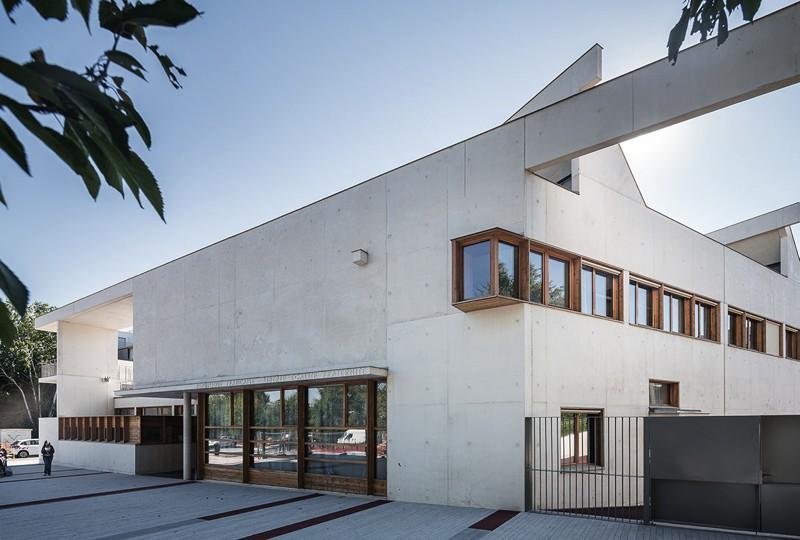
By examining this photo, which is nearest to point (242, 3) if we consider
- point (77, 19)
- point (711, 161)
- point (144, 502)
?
point (77, 19)

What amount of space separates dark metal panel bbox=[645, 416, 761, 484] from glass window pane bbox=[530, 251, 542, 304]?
11.0ft

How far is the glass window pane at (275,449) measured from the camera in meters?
16.8

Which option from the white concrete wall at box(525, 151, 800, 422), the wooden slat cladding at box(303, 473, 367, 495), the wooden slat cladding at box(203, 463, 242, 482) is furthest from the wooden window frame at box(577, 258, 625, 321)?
the wooden slat cladding at box(203, 463, 242, 482)

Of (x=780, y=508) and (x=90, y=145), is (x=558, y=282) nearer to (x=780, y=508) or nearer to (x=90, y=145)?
(x=780, y=508)

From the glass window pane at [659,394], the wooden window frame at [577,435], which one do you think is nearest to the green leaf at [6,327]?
the wooden window frame at [577,435]

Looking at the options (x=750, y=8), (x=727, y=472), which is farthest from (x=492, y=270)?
(x=750, y=8)

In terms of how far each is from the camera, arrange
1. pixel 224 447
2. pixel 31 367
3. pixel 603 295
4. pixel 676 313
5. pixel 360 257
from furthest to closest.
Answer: pixel 31 367, pixel 224 447, pixel 676 313, pixel 360 257, pixel 603 295

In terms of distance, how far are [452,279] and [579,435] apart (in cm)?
416

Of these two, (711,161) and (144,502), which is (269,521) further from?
(711,161)

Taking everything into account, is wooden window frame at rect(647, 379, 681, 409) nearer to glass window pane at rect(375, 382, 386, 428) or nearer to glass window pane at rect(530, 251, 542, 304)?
glass window pane at rect(530, 251, 542, 304)

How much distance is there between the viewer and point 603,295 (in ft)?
47.5

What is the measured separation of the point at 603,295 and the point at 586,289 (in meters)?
0.74

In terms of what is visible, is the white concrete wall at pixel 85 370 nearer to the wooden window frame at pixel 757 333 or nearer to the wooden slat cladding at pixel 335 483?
the wooden slat cladding at pixel 335 483

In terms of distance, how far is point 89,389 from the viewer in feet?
103
